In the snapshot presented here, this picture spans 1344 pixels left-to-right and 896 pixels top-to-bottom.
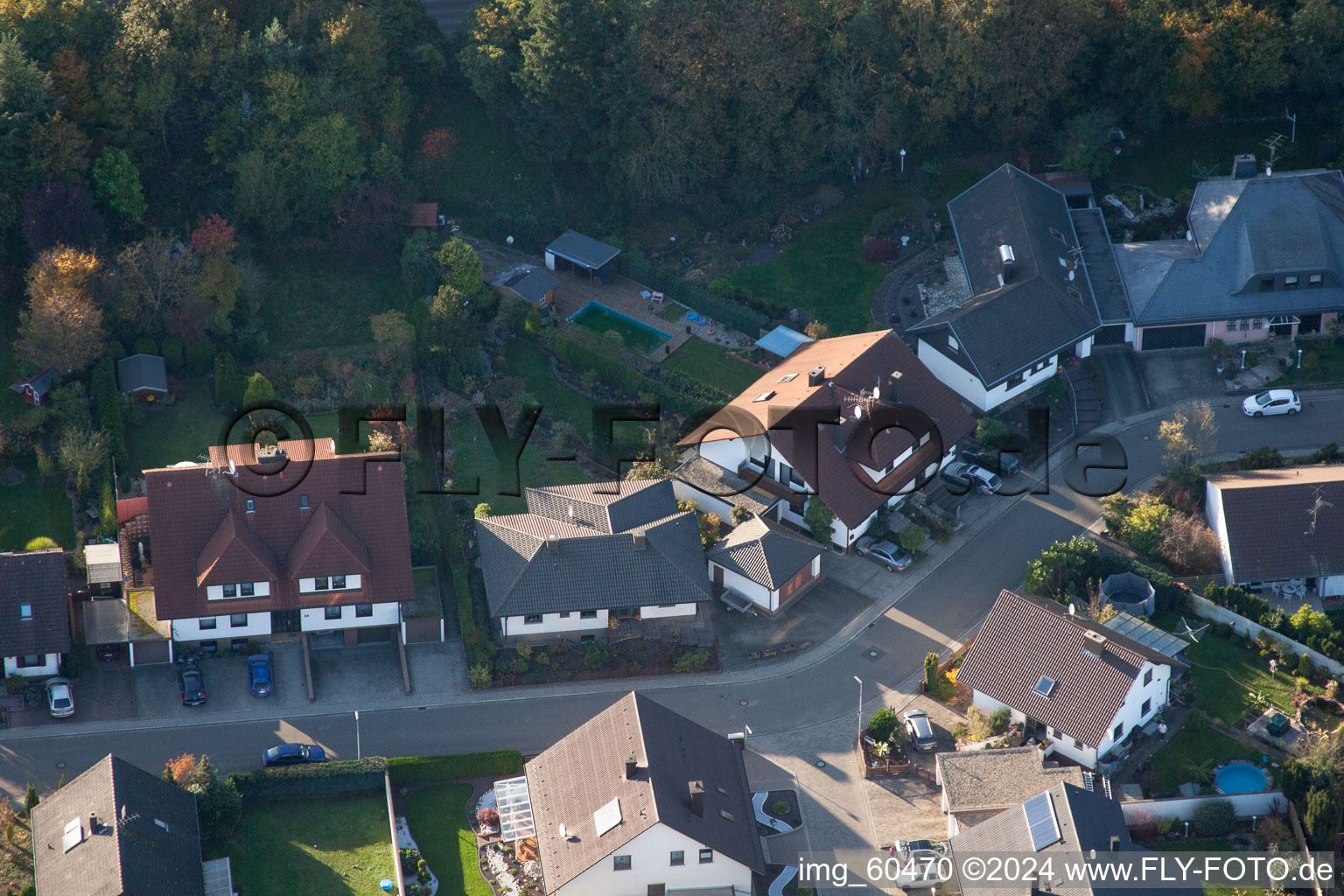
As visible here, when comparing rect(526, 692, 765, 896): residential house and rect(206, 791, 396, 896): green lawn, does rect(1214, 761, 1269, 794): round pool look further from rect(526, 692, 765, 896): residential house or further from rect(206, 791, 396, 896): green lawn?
rect(206, 791, 396, 896): green lawn

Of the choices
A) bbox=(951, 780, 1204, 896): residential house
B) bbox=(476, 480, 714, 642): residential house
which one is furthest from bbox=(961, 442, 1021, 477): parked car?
bbox=(951, 780, 1204, 896): residential house

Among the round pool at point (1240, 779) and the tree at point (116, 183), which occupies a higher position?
the tree at point (116, 183)

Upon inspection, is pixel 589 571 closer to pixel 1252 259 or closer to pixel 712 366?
pixel 712 366

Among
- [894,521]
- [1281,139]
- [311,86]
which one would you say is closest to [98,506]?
[311,86]

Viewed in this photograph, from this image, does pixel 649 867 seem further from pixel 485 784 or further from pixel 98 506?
pixel 98 506

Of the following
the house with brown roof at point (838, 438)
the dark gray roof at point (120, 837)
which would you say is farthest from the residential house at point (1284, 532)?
the dark gray roof at point (120, 837)

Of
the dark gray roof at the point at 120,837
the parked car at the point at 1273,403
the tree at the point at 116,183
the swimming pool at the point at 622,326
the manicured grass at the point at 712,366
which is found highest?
the tree at the point at 116,183

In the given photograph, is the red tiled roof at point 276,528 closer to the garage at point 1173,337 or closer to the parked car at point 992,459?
the parked car at point 992,459
